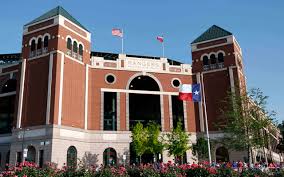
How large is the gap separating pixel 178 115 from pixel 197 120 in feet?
11.2

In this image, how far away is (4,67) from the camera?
5741cm

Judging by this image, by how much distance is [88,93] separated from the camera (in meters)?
52.9

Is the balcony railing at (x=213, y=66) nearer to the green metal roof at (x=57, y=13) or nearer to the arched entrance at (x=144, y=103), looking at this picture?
the arched entrance at (x=144, y=103)

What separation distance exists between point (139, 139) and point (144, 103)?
10.9 meters

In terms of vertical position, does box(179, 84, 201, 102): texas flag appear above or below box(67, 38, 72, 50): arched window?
below

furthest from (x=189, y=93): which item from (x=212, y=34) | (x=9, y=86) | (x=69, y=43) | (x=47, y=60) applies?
(x=9, y=86)

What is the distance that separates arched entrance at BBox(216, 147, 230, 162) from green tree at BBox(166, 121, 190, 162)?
19.7 ft

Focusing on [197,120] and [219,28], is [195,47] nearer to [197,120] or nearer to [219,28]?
[219,28]

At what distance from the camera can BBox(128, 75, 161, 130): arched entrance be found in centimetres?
5659

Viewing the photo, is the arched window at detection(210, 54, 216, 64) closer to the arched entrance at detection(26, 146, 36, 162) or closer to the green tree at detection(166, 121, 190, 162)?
the green tree at detection(166, 121, 190, 162)

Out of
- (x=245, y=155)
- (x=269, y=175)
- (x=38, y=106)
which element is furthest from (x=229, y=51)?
(x=269, y=175)

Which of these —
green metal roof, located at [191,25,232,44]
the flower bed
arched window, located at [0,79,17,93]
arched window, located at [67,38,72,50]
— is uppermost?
green metal roof, located at [191,25,232,44]

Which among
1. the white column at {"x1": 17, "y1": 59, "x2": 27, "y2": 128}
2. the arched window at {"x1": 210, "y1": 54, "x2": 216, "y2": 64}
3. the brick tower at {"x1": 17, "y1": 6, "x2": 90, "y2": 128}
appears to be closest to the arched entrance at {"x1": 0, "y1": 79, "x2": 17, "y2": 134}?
the white column at {"x1": 17, "y1": 59, "x2": 27, "y2": 128}

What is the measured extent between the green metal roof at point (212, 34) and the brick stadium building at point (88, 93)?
0.59ft
